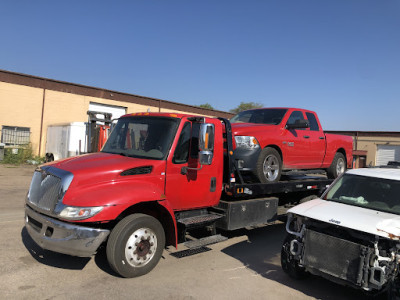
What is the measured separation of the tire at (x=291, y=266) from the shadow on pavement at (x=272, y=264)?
121 mm

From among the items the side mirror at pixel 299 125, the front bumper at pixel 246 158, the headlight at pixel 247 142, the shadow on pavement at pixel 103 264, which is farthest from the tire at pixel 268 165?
the shadow on pavement at pixel 103 264

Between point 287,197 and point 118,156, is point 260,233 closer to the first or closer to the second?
point 287,197

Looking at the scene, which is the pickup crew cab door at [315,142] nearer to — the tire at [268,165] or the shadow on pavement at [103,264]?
the tire at [268,165]

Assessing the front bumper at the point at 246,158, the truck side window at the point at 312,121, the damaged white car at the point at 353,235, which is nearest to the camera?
the damaged white car at the point at 353,235

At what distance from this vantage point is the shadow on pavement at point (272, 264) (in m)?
4.23

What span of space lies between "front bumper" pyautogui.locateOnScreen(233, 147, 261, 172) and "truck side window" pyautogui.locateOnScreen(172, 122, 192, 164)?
4.91 ft

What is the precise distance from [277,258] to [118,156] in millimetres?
3120

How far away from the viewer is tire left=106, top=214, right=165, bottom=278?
3998 millimetres

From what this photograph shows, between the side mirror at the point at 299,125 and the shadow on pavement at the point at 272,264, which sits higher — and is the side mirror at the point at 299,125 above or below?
above

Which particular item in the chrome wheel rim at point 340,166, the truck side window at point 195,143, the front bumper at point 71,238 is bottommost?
the front bumper at point 71,238

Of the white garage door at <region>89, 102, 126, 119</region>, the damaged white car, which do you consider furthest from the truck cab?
the white garage door at <region>89, 102, 126, 119</region>

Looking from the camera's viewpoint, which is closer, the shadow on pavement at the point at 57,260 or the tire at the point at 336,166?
the shadow on pavement at the point at 57,260

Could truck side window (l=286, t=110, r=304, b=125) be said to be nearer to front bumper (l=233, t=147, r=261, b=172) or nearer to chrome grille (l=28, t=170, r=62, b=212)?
front bumper (l=233, t=147, r=261, b=172)

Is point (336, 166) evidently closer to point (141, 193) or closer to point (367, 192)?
point (367, 192)
